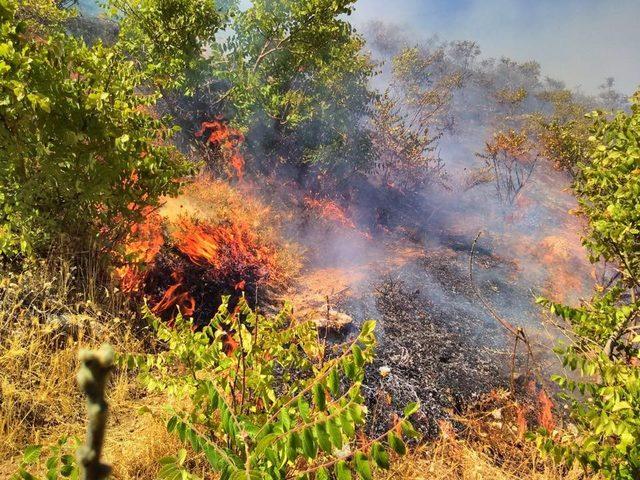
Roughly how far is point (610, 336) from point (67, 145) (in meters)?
4.88

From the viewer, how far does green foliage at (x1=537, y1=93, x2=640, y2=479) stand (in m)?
1.97

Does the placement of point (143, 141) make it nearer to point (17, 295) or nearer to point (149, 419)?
point (17, 295)

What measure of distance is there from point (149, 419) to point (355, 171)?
10.5m

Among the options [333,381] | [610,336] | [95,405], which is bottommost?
[333,381]

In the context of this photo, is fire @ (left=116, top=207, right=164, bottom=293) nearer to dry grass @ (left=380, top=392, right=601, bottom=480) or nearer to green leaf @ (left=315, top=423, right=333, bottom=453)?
dry grass @ (left=380, top=392, right=601, bottom=480)

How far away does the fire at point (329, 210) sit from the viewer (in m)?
10.9

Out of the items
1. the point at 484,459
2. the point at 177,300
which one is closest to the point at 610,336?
the point at 484,459

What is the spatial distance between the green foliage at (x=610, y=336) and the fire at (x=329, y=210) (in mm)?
7024

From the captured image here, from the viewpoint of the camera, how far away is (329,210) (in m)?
11.1

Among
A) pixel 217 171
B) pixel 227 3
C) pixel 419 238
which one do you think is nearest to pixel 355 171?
pixel 419 238

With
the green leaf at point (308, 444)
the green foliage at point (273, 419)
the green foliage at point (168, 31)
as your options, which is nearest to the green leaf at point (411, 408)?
the green foliage at point (273, 419)

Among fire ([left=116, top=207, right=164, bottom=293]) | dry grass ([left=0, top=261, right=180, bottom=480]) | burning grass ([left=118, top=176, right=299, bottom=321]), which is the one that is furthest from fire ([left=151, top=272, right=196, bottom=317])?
dry grass ([left=0, top=261, right=180, bottom=480])

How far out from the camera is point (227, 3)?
1016cm

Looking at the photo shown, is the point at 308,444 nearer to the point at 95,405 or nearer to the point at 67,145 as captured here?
the point at 95,405
